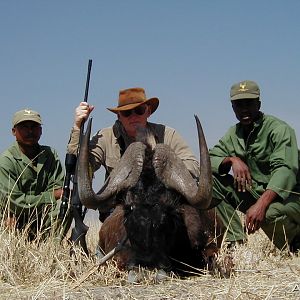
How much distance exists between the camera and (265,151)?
8070mm

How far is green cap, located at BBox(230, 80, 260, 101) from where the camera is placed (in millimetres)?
8078

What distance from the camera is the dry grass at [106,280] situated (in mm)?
4770

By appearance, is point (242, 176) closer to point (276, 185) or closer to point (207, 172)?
point (276, 185)

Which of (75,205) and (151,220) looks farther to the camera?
(75,205)

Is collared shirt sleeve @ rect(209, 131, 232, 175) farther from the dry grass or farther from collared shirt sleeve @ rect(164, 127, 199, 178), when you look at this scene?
the dry grass

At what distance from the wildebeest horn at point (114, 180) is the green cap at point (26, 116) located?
8.70 ft

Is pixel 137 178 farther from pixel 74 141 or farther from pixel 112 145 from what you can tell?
pixel 74 141

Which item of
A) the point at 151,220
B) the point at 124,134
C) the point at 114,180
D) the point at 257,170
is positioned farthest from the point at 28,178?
the point at 151,220

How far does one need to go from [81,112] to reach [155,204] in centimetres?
251

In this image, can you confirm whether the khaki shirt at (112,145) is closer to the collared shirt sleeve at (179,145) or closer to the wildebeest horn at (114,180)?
the collared shirt sleeve at (179,145)

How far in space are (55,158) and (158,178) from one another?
315 centimetres

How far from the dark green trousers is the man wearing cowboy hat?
2.81 ft

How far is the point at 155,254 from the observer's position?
224 inches

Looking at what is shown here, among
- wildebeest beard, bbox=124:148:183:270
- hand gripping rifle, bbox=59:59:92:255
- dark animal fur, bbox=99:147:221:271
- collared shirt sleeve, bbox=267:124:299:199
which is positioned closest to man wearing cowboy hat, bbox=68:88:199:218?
hand gripping rifle, bbox=59:59:92:255
